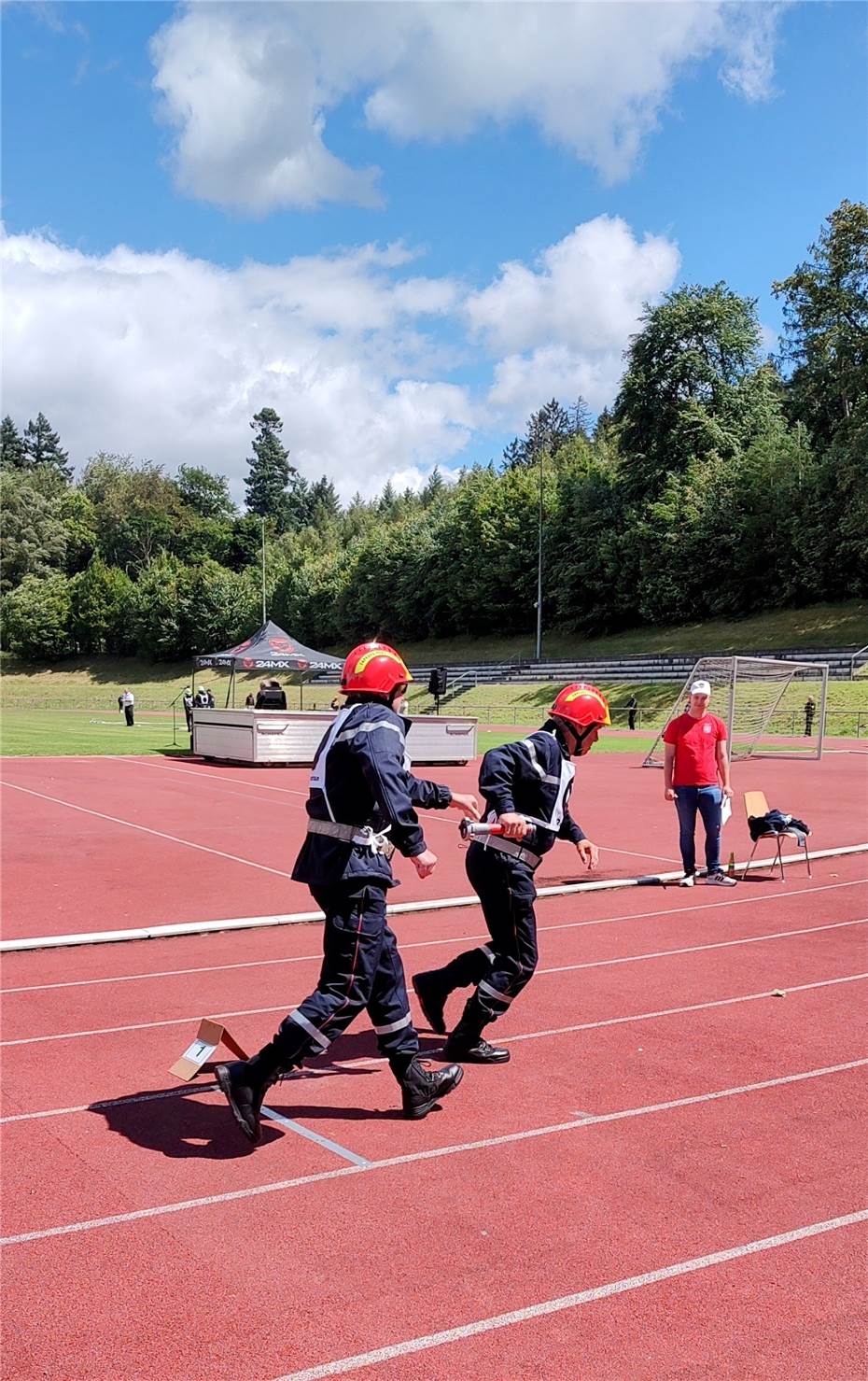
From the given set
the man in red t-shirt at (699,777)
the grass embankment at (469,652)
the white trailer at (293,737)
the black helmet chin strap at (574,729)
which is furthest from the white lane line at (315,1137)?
the grass embankment at (469,652)

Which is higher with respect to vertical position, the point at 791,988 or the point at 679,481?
the point at 679,481

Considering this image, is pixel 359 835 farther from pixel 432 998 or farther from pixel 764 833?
pixel 764 833

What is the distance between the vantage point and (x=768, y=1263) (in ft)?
12.9

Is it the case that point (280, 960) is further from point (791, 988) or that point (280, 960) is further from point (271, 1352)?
point (271, 1352)

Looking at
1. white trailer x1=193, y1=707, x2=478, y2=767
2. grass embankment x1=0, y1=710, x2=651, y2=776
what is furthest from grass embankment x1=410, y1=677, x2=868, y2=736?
white trailer x1=193, y1=707, x2=478, y2=767

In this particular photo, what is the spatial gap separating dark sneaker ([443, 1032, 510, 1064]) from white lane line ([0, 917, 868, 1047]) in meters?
1.40

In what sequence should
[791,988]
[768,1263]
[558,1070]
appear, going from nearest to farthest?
[768,1263], [558,1070], [791,988]

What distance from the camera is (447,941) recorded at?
902 centimetres

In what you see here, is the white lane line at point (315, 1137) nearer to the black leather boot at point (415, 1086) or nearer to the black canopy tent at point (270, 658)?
the black leather boot at point (415, 1086)

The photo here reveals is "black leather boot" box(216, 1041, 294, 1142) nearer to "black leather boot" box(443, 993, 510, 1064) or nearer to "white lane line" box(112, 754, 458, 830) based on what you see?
"black leather boot" box(443, 993, 510, 1064)

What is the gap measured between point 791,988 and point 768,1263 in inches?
152

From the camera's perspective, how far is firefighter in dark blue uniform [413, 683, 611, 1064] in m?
5.98

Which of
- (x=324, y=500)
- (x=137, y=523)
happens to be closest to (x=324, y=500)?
(x=324, y=500)

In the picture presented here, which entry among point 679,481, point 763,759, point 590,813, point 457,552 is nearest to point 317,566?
point 457,552
